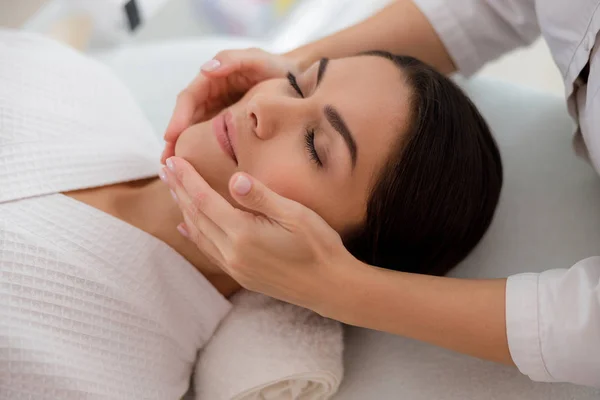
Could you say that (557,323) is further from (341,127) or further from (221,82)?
(221,82)

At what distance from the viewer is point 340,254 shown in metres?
0.80

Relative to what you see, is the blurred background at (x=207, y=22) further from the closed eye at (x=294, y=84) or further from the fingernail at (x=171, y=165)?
the fingernail at (x=171, y=165)

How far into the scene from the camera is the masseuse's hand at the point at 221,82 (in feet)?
3.22

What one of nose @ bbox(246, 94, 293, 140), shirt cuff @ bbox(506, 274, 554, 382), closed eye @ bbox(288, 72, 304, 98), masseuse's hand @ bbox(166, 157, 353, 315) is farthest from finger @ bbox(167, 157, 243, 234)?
shirt cuff @ bbox(506, 274, 554, 382)

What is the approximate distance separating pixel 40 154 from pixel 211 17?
1.26 metres

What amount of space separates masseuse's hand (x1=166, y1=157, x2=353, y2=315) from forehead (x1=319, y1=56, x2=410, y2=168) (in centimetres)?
15

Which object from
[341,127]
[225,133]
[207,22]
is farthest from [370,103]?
[207,22]

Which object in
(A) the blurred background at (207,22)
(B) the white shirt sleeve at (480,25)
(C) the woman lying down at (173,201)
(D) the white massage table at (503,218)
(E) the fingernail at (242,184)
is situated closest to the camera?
(E) the fingernail at (242,184)

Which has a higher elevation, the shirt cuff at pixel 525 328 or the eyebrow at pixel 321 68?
the eyebrow at pixel 321 68

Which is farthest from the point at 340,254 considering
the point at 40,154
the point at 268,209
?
the point at 40,154

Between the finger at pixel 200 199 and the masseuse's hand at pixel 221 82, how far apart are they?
148 millimetres

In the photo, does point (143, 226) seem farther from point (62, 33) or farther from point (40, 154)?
point (62, 33)

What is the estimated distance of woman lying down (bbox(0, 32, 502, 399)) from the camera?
0.84 meters

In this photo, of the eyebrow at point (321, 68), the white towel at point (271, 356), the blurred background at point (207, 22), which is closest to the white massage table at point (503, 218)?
the white towel at point (271, 356)
